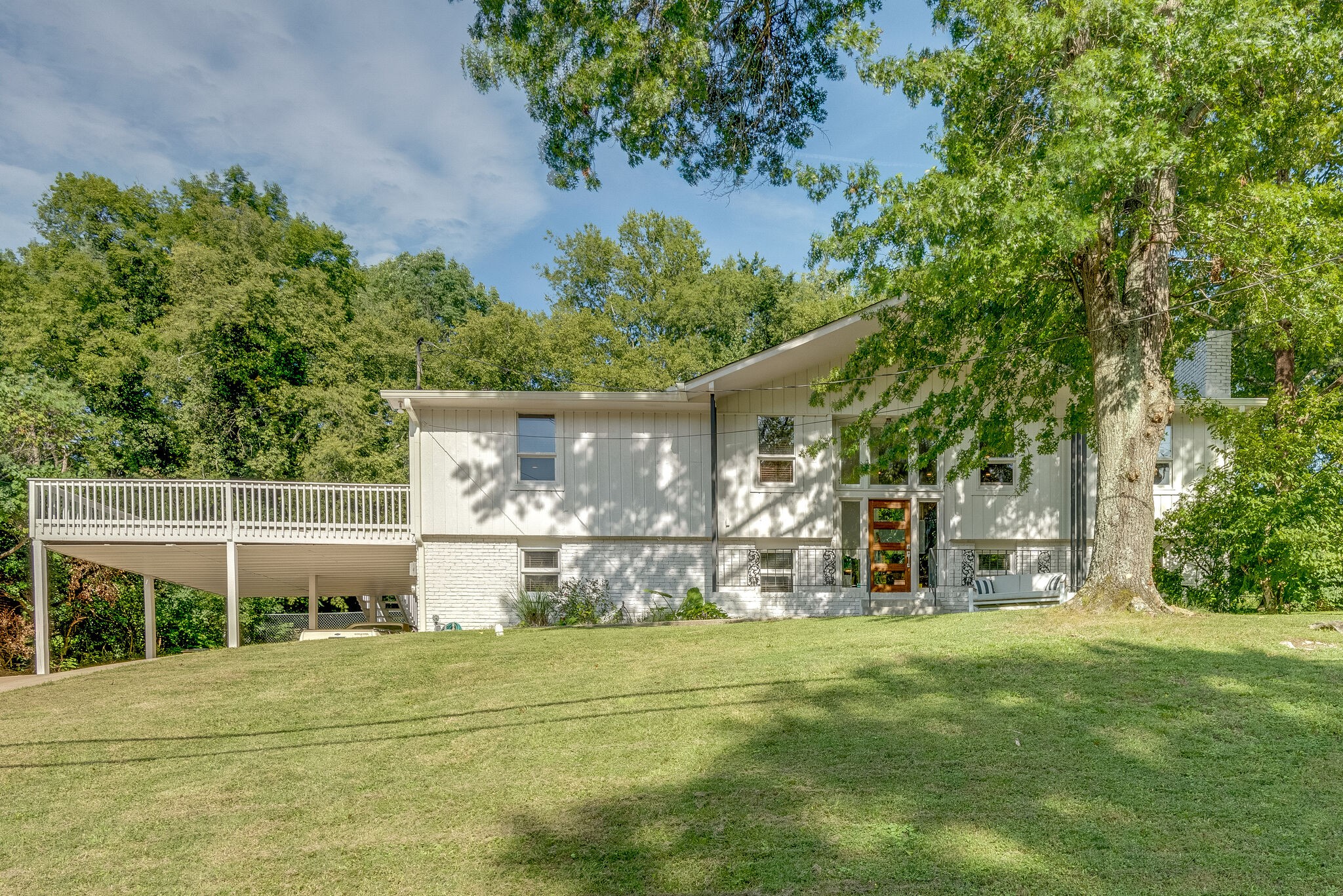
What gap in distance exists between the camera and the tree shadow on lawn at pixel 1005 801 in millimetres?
2875

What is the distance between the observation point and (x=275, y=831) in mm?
3695

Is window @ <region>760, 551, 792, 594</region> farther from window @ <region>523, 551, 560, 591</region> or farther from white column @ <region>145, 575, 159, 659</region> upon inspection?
white column @ <region>145, 575, 159, 659</region>

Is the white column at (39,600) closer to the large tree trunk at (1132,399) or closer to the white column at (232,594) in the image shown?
the white column at (232,594)

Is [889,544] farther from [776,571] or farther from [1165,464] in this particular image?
[1165,464]

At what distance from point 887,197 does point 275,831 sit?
8.21 meters

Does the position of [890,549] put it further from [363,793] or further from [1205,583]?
[363,793]

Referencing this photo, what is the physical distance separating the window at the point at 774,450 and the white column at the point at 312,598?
10.6 meters

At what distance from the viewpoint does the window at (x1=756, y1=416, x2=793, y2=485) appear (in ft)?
49.9

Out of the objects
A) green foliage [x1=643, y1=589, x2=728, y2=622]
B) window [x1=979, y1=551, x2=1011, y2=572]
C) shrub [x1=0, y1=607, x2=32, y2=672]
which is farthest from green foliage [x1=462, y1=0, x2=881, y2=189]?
shrub [x1=0, y1=607, x2=32, y2=672]

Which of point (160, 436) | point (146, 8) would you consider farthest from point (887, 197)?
point (160, 436)

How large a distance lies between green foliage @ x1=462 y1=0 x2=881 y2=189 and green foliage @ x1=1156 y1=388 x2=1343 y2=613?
8.24 meters

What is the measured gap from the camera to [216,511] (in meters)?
13.8

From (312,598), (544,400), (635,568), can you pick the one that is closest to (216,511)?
(312,598)

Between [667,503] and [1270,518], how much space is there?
978 centimetres
